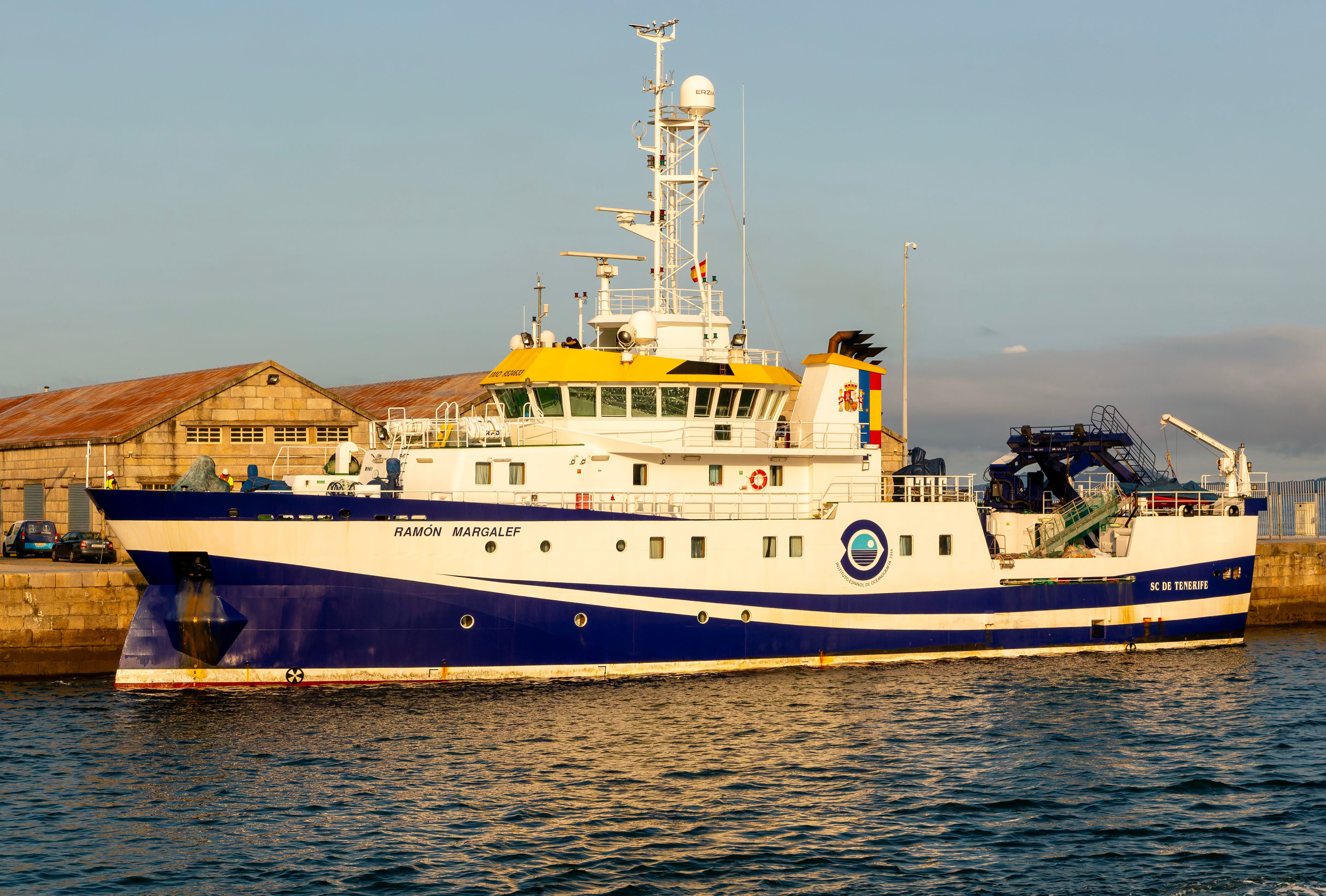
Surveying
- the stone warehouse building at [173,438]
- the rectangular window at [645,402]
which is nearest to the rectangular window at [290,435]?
the stone warehouse building at [173,438]

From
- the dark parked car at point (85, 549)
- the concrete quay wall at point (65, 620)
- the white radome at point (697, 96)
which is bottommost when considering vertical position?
the concrete quay wall at point (65, 620)

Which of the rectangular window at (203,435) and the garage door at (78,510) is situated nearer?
the rectangular window at (203,435)

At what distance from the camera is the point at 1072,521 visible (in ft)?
102

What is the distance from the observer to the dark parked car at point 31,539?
3641 cm

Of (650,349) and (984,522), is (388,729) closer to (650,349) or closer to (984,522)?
(650,349)

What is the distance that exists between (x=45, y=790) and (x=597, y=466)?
39.8 feet

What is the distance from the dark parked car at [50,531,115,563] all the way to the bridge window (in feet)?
61.0

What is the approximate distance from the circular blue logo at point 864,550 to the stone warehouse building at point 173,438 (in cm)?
1917

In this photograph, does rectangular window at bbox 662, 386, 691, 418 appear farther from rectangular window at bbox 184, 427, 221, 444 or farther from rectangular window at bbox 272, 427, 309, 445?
rectangular window at bbox 184, 427, 221, 444

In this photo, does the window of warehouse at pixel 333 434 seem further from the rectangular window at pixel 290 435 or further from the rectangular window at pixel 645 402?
the rectangular window at pixel 645 402

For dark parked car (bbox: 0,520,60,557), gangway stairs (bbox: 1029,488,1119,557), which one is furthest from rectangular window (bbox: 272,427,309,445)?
gangway stairs (bbox: 1029,488,1119,557)

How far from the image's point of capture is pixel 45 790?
673 inches

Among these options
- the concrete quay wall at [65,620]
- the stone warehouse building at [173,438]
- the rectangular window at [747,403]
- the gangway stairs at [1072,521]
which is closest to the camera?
the concrete quay wall at [65,620]

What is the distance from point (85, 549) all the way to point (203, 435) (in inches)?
248
